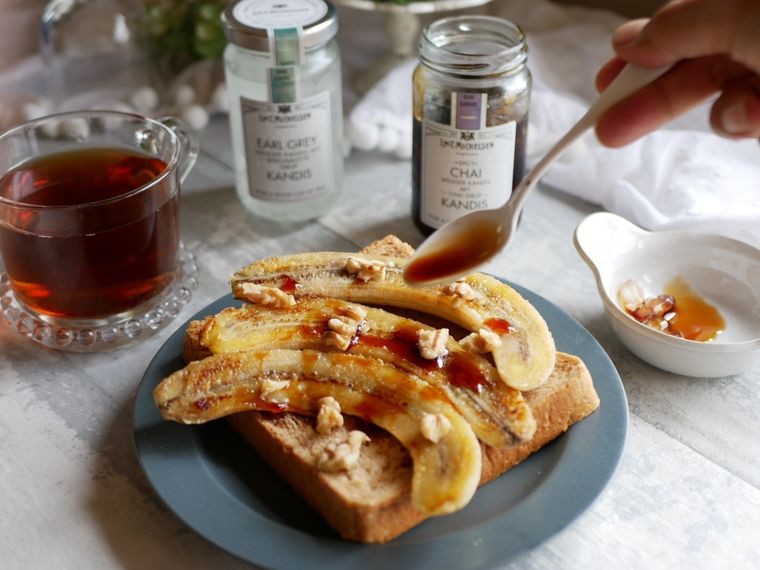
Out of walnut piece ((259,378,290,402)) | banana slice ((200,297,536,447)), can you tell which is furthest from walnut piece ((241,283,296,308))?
walnut piece ((259,378,290,402))

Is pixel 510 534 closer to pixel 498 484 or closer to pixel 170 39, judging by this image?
pixel 498 484

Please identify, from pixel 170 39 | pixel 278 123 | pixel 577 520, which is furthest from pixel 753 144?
pixel 170 39

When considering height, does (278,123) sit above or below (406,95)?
above

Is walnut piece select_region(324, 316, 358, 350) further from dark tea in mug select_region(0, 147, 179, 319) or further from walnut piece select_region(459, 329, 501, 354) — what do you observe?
dark tea in mug select_region(0, 147, 179, 319)

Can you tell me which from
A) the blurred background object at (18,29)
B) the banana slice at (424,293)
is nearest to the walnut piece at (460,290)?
the banana slice at (424,293)

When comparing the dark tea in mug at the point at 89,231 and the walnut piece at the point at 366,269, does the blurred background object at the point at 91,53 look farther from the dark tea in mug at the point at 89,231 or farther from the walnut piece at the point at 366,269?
the walnut piece at the point at 366,269

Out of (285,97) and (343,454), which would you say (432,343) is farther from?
(285,97)
